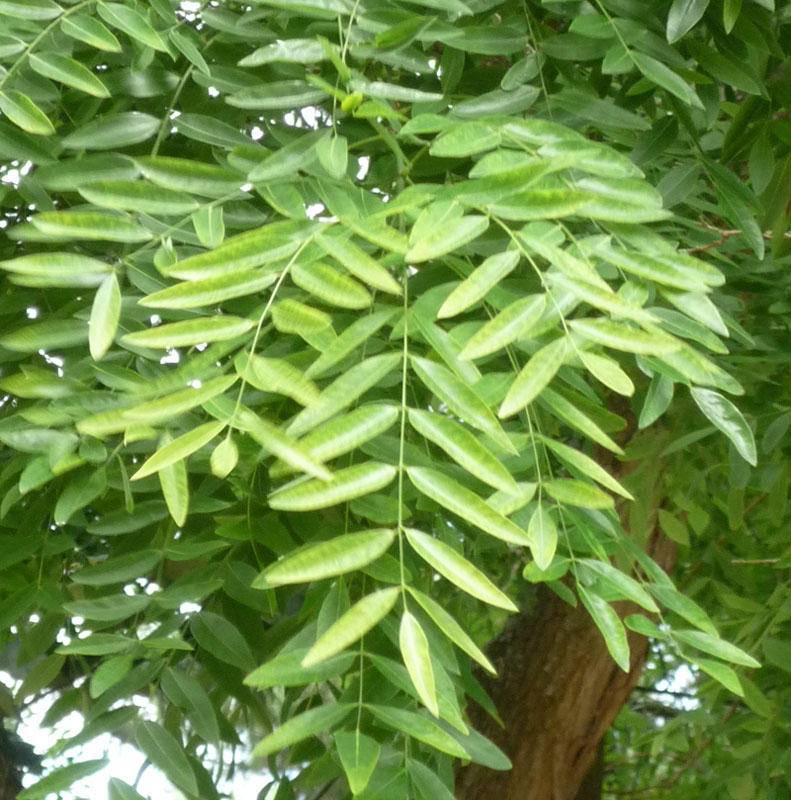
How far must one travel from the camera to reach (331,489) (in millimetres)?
518

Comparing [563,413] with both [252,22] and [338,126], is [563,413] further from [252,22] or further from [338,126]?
[252,22]

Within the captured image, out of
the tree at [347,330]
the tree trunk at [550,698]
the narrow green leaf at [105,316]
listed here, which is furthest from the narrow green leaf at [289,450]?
the tree trunk at [550,698]

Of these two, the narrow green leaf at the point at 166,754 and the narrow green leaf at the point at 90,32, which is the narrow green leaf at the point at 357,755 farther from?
the narrow green leaf at the point at 90,32

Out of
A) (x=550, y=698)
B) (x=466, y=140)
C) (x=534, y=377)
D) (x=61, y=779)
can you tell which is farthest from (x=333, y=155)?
(x=550, y=698)

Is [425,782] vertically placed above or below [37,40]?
below

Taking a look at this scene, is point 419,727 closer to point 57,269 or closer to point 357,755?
point 357,755

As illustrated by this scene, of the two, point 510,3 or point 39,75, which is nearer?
point 39,75

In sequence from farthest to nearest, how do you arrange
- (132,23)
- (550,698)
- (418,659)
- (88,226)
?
(550,698), (132,23), (88,226), (418,659)

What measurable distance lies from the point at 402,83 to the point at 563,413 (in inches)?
16.6

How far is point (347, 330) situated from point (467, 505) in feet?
0.34

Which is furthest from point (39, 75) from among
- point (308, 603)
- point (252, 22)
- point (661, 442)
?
point (661, 442)

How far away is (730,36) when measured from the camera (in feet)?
2.82

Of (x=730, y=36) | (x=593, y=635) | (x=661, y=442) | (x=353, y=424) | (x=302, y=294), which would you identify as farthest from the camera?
(x=593, y=635)

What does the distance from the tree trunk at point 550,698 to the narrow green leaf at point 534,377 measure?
1.07 meters
